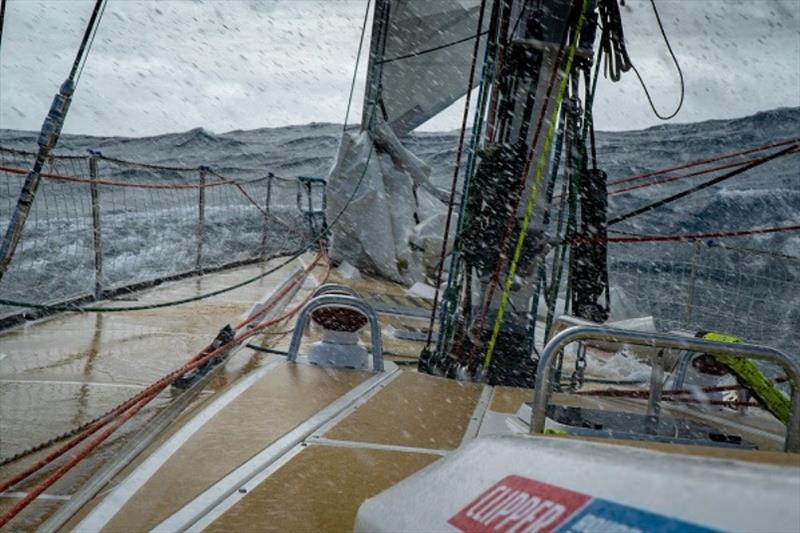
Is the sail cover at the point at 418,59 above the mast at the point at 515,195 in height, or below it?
above

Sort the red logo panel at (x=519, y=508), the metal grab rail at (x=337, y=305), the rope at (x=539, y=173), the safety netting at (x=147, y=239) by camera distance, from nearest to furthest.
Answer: the red logo panel at (x=519, y=508) → the metal grab rail at (x=337, y=305) → the rope at (x=539, y=173) → the safety netting at (x=147, y=239)

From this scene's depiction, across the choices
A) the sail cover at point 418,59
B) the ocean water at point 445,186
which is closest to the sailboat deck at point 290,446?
the ocean water at point 445,186

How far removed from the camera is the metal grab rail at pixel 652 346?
1.96 meters

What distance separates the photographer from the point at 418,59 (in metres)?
11.5

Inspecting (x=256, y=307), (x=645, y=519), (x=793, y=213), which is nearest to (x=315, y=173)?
(x=793, y=213)

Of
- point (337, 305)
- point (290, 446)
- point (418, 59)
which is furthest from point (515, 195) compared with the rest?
point (418, 59)

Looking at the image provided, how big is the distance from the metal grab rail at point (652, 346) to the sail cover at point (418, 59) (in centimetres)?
753

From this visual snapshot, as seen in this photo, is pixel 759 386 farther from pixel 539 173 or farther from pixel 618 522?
pixel 618 522

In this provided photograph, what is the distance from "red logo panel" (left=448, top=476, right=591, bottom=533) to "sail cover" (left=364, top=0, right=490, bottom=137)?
8.42 metres

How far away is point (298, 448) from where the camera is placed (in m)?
2.62

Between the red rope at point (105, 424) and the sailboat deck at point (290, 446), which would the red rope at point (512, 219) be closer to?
the sailboat deck at point (290, 446)

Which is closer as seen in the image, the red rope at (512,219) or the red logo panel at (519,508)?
the red logo panel at (519,508)

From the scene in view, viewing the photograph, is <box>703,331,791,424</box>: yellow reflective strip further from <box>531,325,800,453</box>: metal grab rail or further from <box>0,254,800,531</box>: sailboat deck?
<box>531,325,800,453</box>: metal grab rail

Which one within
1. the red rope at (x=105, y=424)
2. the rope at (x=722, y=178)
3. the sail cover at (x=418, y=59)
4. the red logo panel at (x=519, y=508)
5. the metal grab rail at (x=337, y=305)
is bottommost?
the red rope at (x=105, y=424)
